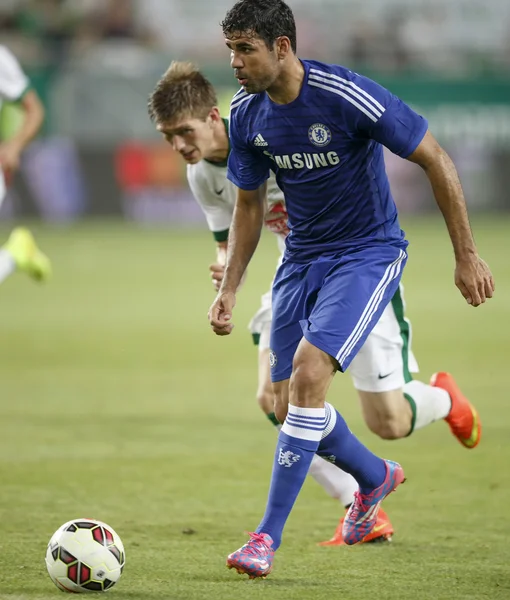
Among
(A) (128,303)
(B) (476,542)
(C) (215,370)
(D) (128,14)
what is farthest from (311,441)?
(D) (128,14)

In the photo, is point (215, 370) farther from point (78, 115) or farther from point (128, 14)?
point (128, 14)

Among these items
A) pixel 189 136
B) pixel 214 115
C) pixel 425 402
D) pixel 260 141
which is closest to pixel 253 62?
pixel 260 141

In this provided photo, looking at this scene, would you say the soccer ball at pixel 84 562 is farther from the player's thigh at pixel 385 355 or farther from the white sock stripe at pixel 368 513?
the player's thigh at pixel 385 355

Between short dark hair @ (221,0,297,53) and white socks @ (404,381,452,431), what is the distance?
2.09 metres

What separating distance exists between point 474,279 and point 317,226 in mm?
712

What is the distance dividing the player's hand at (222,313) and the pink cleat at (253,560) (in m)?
0.95

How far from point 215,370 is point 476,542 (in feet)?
16.6

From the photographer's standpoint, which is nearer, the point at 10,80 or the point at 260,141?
the point at 260,141

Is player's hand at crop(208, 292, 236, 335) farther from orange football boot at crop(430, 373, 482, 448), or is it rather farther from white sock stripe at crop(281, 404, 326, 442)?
orange football boot at crop(430, 373, 482, 448)

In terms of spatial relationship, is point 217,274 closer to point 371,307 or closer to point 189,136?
point 189,136

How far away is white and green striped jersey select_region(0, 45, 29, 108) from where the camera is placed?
9.27 meters

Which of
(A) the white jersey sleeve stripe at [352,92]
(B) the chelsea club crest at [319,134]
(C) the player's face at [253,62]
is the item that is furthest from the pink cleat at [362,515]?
(C) the player's face at [253,62]

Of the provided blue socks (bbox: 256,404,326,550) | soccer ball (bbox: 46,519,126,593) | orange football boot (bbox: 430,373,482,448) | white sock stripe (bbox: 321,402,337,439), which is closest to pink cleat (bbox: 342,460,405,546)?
white sock stripe (bbox: 321,402,337,439)

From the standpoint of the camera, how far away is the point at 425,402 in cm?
612
